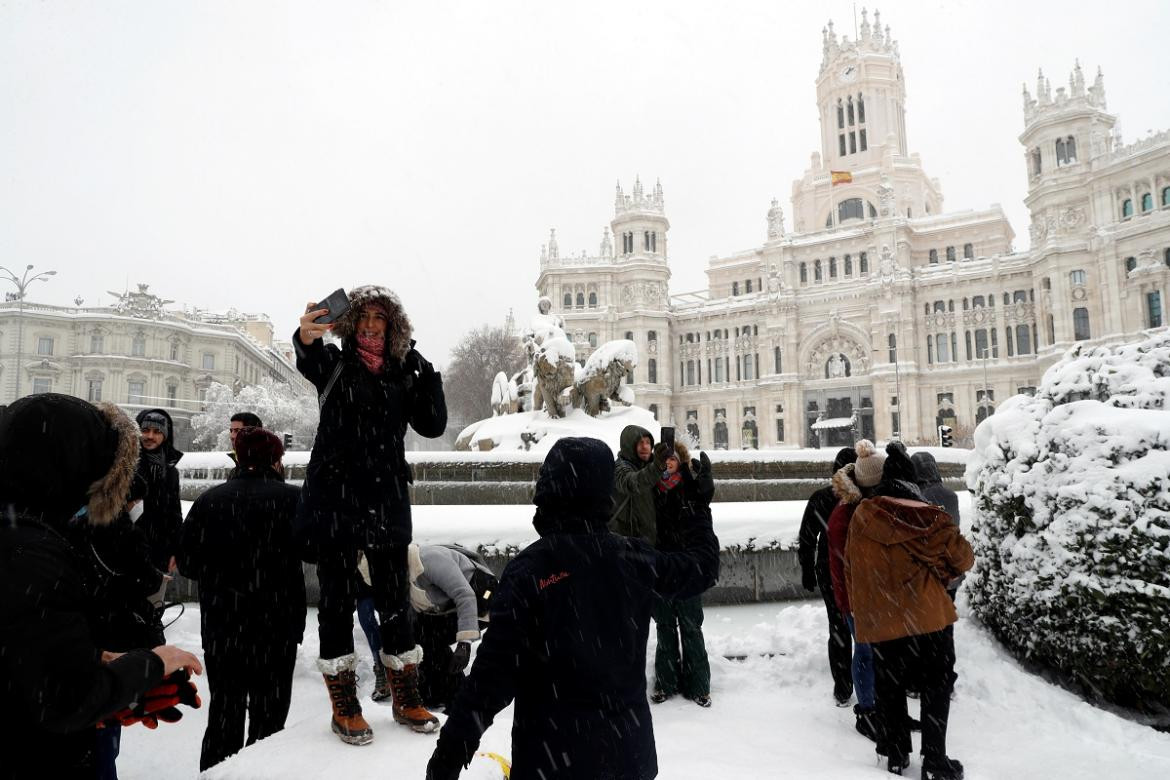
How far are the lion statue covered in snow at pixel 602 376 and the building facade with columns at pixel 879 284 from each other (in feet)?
158

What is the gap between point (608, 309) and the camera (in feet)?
231

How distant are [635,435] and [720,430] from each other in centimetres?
6572

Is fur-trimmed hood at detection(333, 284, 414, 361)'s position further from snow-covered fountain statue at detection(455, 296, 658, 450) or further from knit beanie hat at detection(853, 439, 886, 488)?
snow-covered fountain statue at detection(455, 296, 658, 450)

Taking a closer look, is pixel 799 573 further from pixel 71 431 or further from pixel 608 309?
pixel 608 309

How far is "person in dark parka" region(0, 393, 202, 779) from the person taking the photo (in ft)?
5.21

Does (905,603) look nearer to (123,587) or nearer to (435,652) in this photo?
(435,652)

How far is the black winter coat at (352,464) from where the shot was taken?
120 inches

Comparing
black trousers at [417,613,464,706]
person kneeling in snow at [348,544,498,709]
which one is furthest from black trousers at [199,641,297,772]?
black trousers at [417,613,464,706]

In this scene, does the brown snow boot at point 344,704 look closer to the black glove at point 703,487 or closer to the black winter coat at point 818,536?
the black glove at point 703,487

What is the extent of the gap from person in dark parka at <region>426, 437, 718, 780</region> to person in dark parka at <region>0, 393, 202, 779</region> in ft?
3.02

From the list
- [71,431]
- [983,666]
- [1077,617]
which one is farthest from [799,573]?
[71,431]

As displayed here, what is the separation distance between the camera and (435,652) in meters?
4.85

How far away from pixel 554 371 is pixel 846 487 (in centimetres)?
1196

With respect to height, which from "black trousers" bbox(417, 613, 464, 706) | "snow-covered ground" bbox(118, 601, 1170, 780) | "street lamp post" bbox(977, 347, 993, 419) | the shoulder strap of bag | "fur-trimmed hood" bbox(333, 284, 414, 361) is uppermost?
"street lamp post" bbox(977, 347, 993, 419)
